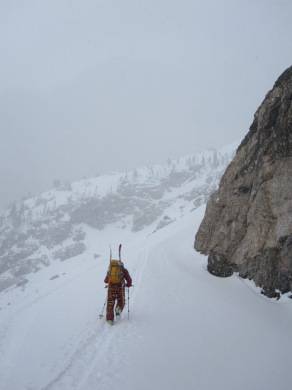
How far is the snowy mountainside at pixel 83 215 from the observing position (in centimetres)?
11831

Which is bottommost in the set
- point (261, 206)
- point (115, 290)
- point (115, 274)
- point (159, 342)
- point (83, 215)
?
point (83, 215)

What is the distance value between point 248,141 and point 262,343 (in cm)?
1114

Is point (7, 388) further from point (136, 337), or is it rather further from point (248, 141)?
point (248, 141)

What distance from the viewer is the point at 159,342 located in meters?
8.15

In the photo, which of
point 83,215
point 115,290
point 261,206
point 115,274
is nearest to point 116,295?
point 115,290

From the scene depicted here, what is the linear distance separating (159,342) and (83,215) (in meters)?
157

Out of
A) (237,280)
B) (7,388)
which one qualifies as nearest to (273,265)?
(237,280)

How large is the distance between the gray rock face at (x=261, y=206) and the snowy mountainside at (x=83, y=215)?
303 ft

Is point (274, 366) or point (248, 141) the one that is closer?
point (274, 366)

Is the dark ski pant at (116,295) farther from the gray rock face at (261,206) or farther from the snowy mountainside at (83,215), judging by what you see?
the snowy mountainside at (83,215)

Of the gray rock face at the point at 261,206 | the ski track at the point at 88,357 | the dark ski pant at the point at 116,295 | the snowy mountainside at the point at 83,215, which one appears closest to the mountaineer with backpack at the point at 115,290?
the dark ski pant at the point at 116,295

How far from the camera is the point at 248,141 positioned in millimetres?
16812

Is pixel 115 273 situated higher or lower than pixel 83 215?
higher

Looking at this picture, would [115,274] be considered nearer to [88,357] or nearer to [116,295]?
[116,295]
